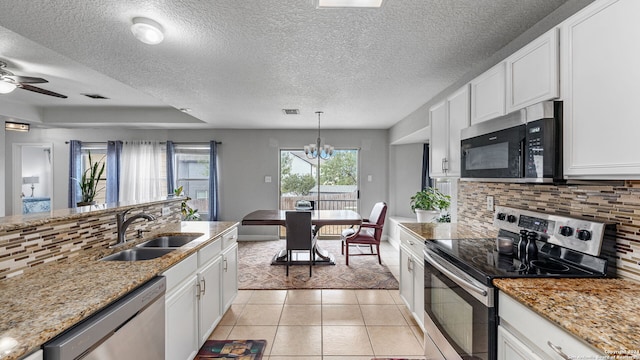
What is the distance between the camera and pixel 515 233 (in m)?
1.87

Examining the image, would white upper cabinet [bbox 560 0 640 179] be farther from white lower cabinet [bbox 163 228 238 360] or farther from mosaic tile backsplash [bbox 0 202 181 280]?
mosaic tile backsplash [bbox 0 202 181 280]

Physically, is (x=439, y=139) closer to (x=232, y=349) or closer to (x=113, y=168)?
(x=232, y=349)

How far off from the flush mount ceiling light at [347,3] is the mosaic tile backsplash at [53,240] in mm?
1925

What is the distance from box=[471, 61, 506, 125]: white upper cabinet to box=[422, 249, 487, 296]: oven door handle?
3.37 feet

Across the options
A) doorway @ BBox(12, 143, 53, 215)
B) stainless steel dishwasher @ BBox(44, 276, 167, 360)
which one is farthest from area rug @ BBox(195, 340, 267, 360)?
doorway @ BBox(12, 143, 53, 215)

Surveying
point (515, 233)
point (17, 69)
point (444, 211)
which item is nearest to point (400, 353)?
point (515, 233)

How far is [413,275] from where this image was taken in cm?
235

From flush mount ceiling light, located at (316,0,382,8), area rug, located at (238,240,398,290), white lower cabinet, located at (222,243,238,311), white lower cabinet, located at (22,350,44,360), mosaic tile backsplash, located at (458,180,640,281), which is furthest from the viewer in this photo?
area rug, located at (238,240,398,290)

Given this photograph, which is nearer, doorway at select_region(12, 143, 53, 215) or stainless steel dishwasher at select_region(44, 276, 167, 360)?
stainless steel dishwasher at select_region(44, 276, 167, 360)

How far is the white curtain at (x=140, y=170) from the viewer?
5.46 m

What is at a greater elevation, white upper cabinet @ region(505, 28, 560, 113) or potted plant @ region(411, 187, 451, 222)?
white upper cabinet @ region(505, 28, 560, 113)

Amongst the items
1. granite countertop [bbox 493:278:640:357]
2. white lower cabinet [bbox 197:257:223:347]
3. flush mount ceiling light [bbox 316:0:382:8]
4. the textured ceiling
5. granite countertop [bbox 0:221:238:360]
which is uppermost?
the textured ceiling

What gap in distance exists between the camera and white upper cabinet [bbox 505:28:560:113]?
1312mm

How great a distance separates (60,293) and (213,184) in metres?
4.66
